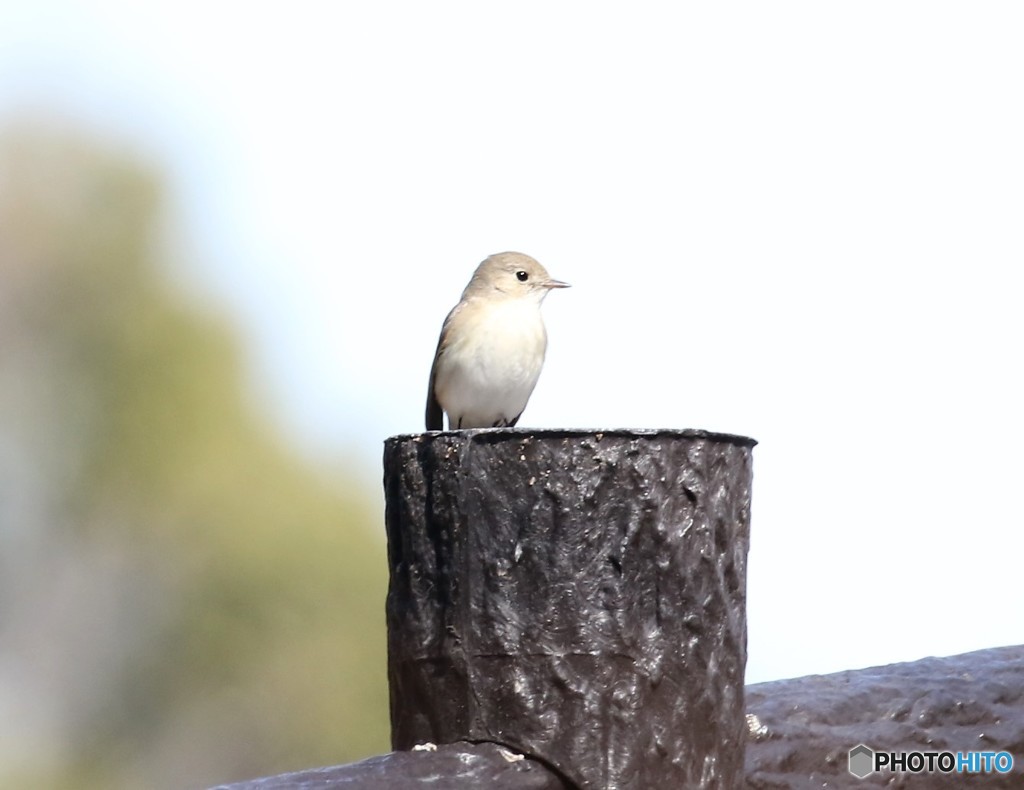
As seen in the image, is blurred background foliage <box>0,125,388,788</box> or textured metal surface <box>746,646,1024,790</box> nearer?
textured metal surface <box>746,646,1024,790</box>

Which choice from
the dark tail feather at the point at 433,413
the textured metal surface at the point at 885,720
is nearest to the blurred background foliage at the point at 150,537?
the dark tail feather at the point at 433,413

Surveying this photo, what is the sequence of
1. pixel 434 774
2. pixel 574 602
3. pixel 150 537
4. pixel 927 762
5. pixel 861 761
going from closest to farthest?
pixel 434 774 < pixel 574 602 < pixel 861 761 < pixel 927 762 < pixel 150 537

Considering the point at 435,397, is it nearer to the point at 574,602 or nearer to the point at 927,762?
the point at 927,762

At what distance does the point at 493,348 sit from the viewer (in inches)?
305

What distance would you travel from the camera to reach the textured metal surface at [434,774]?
2.23 meters

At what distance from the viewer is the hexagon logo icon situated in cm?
304

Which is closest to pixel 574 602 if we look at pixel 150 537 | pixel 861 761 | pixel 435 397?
pixel 861 761

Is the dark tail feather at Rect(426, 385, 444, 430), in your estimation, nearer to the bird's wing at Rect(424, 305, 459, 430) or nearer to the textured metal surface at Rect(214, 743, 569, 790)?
the bird's wing at Rect(424, 305, 459, 430)

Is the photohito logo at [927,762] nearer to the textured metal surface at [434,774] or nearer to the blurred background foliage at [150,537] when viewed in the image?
the textured metal surface at [434,774]

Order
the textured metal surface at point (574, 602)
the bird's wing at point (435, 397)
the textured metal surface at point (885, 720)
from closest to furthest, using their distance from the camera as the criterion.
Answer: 1. the textured metal surface at point (574, 602)
2. the textured metal surface at point (885, 720)
3. the bird's wing at point (435, 397)

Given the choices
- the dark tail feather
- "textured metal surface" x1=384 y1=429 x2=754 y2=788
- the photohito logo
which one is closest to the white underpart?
the dark tail feather

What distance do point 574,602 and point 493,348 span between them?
528 cm

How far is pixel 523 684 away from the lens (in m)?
2.52

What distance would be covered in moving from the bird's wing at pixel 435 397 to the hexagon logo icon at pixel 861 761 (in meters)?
5.11
